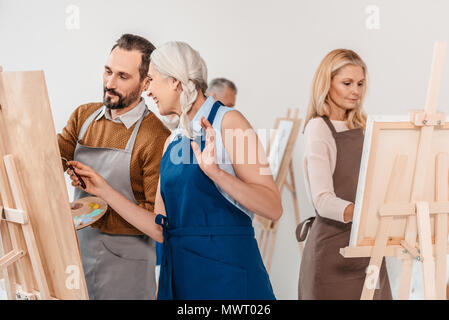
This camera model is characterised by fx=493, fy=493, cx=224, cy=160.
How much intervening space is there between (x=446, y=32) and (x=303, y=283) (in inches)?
58.8

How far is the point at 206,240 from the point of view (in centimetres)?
162

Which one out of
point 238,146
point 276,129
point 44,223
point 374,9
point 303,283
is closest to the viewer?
point 238,146

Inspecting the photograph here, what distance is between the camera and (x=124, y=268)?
2.01 m

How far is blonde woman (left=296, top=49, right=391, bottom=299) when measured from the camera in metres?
2.03

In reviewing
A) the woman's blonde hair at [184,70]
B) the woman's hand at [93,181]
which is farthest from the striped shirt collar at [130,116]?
the woman's blonde hair at [184,70]

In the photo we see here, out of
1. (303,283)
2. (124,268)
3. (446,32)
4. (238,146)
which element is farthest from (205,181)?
(446,32)

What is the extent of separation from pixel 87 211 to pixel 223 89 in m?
1.01

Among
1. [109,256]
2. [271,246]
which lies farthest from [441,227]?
[271,246]

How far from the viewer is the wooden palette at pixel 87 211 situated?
6.00ft

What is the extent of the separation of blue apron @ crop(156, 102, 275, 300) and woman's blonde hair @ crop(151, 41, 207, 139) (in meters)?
0.09

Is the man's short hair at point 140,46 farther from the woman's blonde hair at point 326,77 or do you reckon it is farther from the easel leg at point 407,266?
the easel leg at point 407,266

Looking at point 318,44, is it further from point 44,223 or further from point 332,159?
→ point 44,223

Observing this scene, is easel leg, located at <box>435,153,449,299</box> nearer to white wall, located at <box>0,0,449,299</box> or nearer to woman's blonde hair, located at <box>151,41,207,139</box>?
woman's blonde hair, located at <box>151,41,207,139</box>

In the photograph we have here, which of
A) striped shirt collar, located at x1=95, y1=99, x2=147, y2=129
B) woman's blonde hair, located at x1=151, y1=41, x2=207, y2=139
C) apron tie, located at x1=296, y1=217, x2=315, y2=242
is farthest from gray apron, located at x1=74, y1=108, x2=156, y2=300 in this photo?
apron tie, located at x1=296, y1=217, x2=315, y2=242
